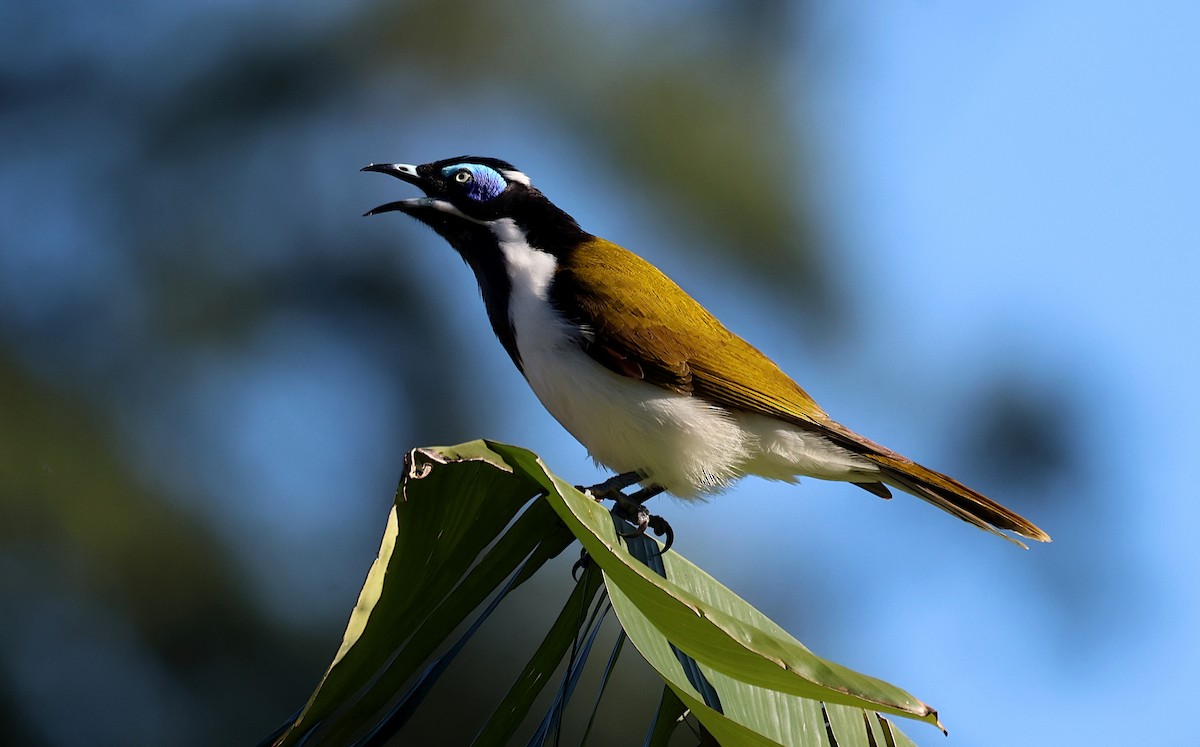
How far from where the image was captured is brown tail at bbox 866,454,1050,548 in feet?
10.6

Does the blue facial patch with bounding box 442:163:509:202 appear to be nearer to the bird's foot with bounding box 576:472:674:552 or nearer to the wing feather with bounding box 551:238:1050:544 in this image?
the wing feather with bounding box 551:238:1050:544

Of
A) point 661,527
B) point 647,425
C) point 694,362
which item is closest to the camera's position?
point 661,527

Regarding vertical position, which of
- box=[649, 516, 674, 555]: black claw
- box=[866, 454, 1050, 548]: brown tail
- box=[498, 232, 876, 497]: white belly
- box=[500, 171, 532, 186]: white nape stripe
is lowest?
box=[649, 516, 674, 555]: black claw

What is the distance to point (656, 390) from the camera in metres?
3.46

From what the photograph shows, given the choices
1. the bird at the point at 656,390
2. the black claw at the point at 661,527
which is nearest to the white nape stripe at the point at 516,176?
the bird at the point at 656,390

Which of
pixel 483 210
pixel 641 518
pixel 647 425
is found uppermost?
pixel 483 210

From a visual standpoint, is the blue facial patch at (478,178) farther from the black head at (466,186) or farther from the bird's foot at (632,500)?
the bird's foot at (632,500)

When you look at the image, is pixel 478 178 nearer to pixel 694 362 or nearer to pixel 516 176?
pixel 516 176

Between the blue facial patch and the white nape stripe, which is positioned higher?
the white nape stripe

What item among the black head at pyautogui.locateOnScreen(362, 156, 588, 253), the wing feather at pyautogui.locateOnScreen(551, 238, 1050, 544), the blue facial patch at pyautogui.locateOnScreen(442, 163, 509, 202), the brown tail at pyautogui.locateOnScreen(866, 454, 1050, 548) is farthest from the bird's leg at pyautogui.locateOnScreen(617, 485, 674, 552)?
the blue facial patch at pyautogui.locateOnScreen(442, 163, 509, 202)

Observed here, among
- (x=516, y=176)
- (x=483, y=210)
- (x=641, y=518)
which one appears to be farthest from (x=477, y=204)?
(x=641, y=518)

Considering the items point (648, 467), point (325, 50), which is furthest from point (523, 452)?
point (325, 50)

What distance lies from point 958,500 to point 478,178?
175cm

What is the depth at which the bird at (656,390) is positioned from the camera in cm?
344
